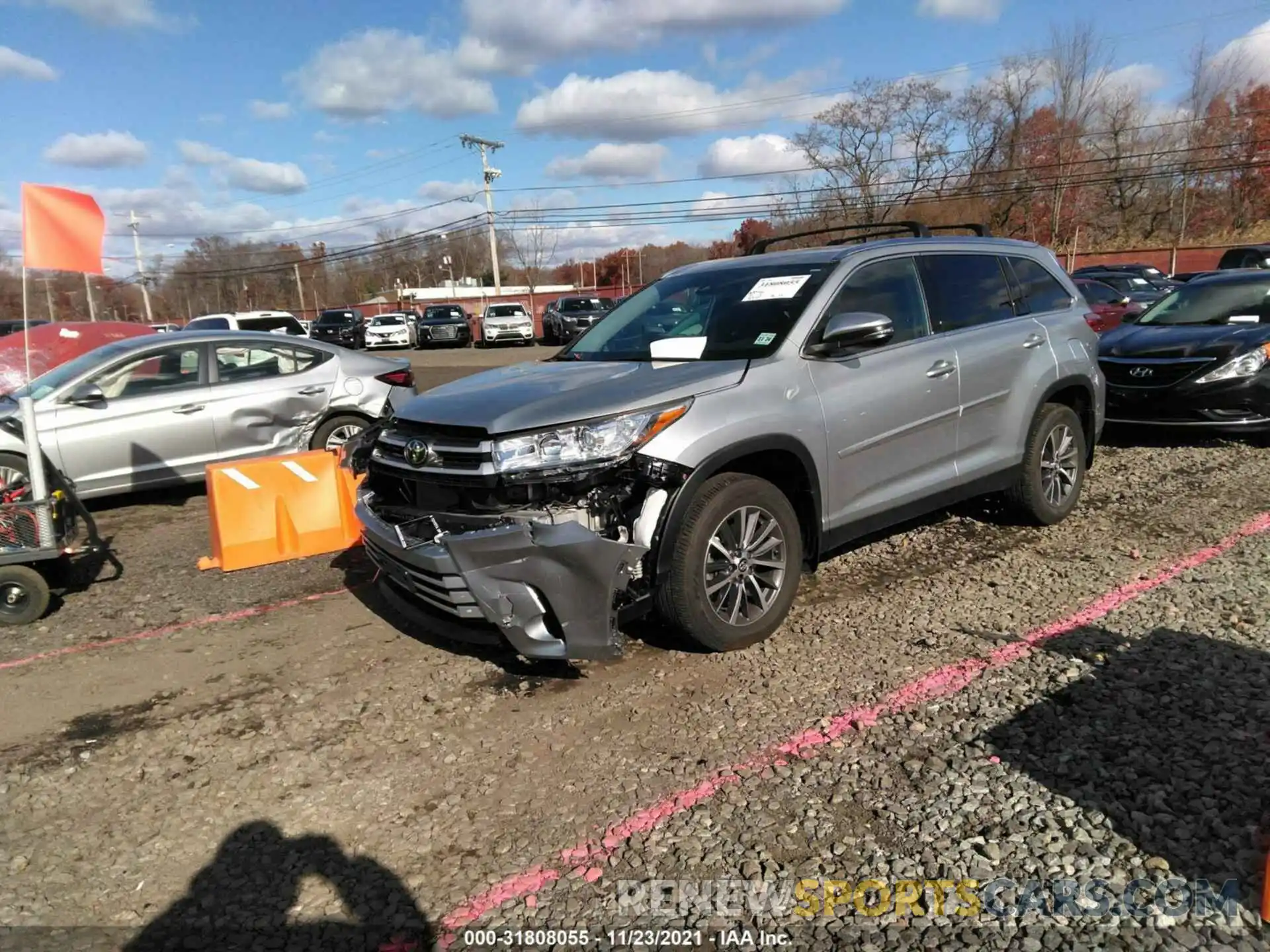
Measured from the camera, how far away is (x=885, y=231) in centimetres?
596

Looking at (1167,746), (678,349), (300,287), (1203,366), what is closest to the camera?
(1167,746)

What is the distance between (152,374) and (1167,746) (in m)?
7.49

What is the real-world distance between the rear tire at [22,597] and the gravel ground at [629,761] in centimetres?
16

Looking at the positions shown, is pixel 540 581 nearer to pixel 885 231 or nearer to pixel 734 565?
pixel 734 565

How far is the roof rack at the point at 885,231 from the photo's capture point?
17.6 feet

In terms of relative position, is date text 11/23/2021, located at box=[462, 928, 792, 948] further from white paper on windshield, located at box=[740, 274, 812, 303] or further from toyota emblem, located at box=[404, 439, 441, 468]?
white paper on windshield, located at box=[740, 274, 812, 303]

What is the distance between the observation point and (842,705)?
3535mm

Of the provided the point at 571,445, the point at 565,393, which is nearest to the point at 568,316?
the point at 565,393

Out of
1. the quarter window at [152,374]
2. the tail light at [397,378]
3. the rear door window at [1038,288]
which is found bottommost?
the tail light at [397,378]

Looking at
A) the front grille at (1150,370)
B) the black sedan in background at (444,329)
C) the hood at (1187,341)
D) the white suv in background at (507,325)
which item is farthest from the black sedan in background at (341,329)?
the front grille at (1150,370)

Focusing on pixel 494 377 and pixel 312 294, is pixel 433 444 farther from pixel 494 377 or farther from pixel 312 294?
pixel 312 294

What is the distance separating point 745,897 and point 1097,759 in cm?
142

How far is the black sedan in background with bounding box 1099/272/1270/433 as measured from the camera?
7551mm

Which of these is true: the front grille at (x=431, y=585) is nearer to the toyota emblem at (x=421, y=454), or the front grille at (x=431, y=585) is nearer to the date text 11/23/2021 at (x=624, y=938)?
the toyota emblem at (x=421, y=454)
